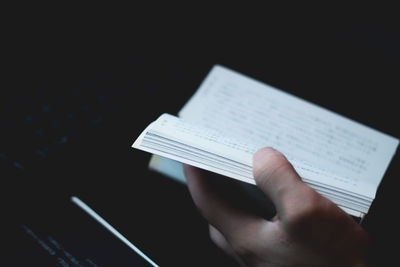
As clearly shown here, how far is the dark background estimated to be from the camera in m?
0.57

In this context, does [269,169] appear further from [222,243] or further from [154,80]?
[154,80]

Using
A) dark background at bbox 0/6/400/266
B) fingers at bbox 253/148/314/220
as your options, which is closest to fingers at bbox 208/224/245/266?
dark background at bbox 0/6/400/266

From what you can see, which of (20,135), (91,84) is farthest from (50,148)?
(91,84)

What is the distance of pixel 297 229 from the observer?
1.24 ft

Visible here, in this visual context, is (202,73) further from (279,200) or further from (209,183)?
(279,200)

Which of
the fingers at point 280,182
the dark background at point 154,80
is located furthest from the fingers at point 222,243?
the fingers at point 280,182

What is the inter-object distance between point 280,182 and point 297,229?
0.06 meters

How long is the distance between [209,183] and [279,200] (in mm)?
153

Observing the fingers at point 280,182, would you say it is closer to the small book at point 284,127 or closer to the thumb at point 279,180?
the thumb at point 279,180

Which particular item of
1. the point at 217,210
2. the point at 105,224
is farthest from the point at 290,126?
the point at 105,224

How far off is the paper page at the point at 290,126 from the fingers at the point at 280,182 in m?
0.22

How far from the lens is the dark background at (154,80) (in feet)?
1.86

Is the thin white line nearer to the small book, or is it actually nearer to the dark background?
the dark background

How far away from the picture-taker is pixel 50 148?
22.9 inches
